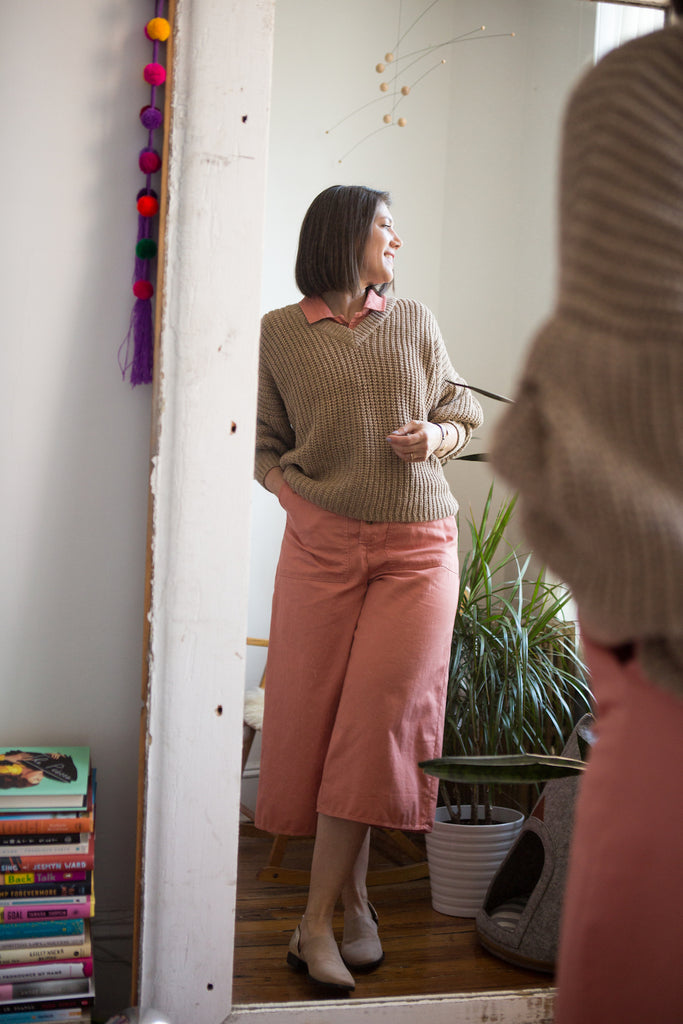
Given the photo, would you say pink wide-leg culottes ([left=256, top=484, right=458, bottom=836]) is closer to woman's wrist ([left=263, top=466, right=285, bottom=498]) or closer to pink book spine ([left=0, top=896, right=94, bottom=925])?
woman's wrist ([left=263, top=466, right=285, bottom=498])

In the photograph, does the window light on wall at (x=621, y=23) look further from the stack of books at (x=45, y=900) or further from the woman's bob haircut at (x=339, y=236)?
the stack of books at (x=45, y=900)

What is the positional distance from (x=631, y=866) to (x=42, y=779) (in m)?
0.94

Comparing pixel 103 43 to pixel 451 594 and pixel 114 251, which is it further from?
pixel 451 594

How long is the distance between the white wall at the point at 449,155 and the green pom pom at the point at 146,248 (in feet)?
1.64

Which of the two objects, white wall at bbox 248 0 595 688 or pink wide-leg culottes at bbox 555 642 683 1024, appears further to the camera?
white wall at bbox 248 0 595 688

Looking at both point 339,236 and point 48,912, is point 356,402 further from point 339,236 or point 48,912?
point 48,912

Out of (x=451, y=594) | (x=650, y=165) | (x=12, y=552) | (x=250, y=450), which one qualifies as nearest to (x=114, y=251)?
(x=250, y=450)

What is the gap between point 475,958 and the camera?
1676 mm

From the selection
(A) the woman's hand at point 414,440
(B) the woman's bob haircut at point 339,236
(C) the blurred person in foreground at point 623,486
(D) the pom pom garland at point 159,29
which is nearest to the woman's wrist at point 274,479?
(A) the woman's hand at point 414,440

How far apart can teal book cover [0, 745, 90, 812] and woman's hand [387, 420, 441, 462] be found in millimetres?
681

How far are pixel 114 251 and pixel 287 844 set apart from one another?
1.10 meters

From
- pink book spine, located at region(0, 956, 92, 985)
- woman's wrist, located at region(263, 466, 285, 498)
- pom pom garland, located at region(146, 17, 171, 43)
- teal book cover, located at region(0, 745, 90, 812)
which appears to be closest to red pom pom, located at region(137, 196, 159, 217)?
pom pom garland, located at region(146, 17, 171, 43)

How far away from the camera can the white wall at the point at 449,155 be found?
1.87m

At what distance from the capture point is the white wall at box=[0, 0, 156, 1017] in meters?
1.37
